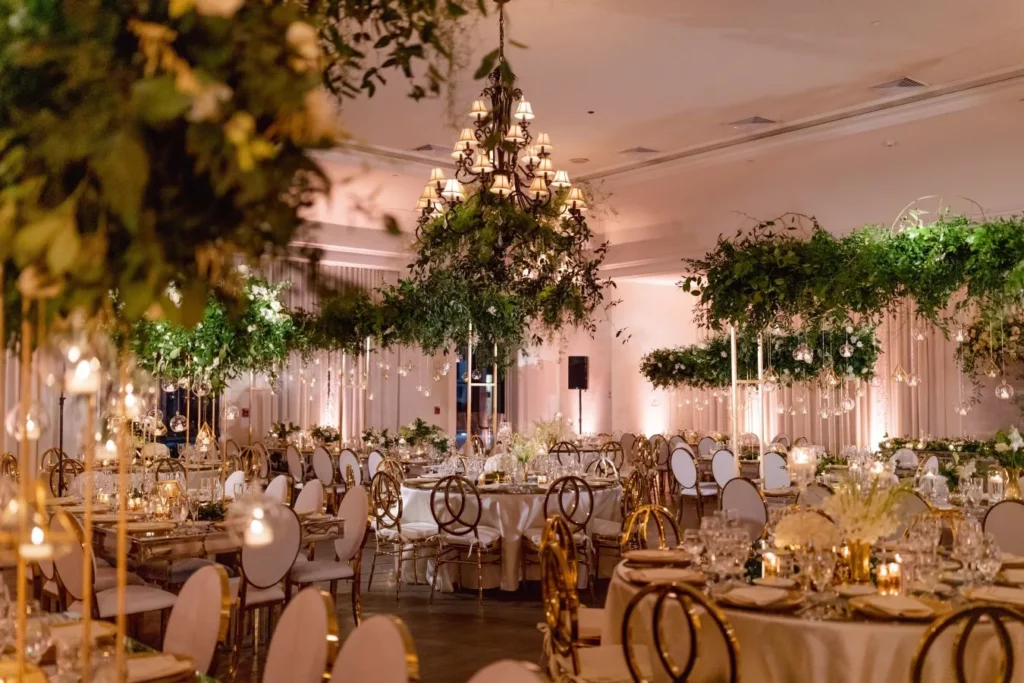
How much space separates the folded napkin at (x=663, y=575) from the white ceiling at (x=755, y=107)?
274 centimetres

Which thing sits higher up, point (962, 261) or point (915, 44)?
point (915, 44)

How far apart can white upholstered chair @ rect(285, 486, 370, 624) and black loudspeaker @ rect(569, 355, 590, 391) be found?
10.0m

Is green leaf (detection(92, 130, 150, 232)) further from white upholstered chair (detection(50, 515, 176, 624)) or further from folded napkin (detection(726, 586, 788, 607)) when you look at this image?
white upholstered chair (detection(50, 515, 176, 624))

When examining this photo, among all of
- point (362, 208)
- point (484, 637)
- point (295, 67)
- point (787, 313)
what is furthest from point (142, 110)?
point (787, 313)

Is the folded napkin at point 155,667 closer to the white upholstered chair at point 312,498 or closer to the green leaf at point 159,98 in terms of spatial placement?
the green leaf at point 159,98

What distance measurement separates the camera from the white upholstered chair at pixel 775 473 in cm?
1005

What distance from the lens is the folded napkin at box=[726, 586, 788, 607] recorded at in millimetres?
3588


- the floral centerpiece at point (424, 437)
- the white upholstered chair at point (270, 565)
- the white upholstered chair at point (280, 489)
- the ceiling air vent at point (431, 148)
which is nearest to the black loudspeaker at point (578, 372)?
the floral centerpiece at point (424, 437)

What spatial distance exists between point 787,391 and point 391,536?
10.3 meters

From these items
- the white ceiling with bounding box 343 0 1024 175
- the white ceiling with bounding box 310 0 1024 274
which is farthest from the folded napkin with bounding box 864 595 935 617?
the white ceiling with bounding box 343 0 1024 175

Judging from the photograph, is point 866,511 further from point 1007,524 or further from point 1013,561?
point 1007,524

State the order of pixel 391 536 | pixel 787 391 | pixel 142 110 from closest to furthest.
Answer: pixel 142 110, pixel 391 536, pixel 787 391

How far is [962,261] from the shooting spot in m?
6.42

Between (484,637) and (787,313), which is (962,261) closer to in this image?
(787,313)
